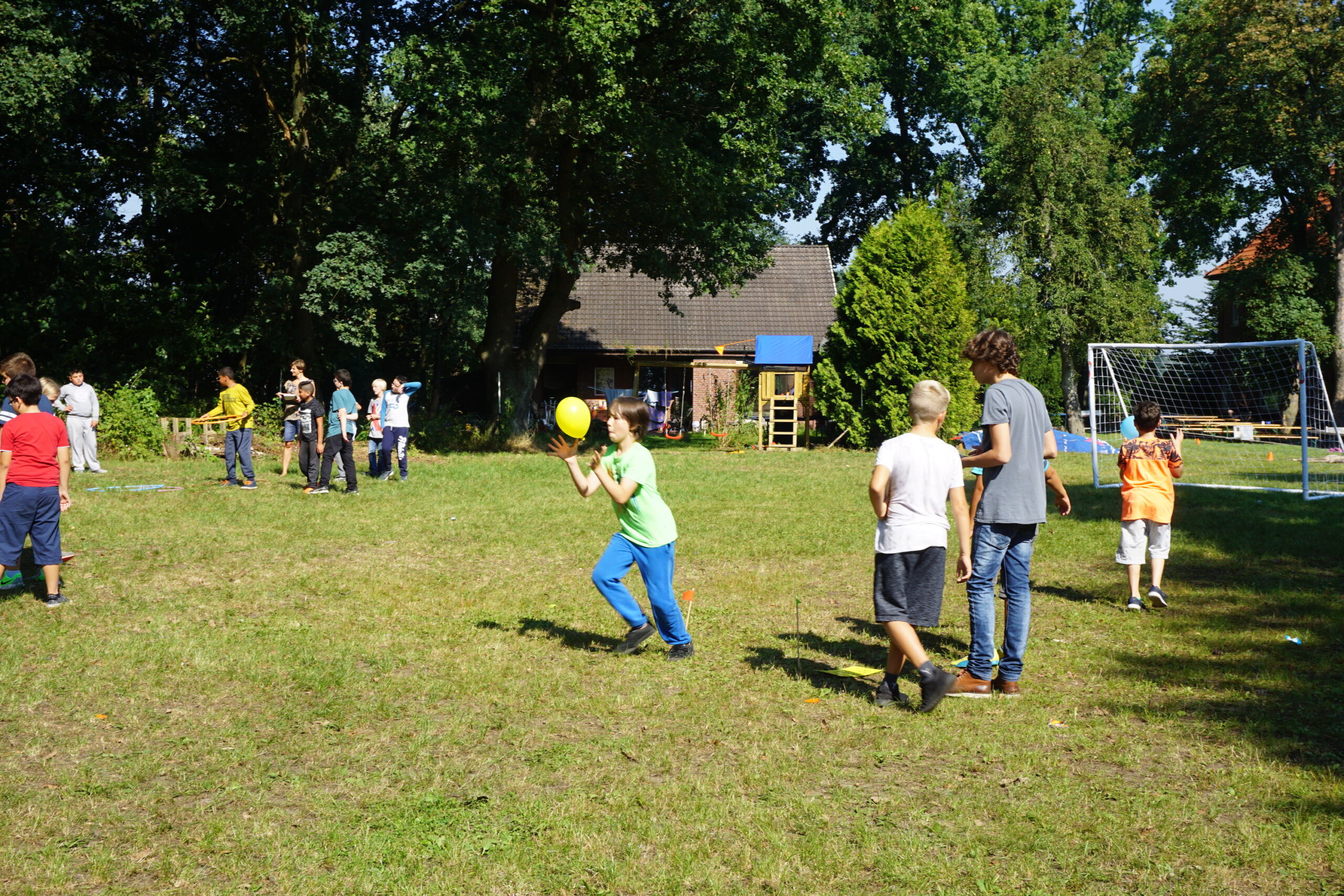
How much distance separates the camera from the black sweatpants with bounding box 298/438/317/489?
609 inches

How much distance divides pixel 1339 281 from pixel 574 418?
38.5 m

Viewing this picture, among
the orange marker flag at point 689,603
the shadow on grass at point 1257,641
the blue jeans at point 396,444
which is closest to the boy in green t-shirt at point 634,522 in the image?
the orange marker flag at point 689,603

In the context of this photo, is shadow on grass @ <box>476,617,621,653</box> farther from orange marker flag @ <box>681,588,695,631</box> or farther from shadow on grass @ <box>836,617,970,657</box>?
shadow on grass @ <box>836,617,970,657</box>

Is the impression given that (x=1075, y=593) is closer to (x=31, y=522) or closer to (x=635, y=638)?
(x=635, y=638)

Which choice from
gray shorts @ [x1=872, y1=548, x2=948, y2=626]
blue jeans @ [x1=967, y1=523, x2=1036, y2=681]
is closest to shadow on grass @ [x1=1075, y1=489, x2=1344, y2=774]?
blue jeans @ [x1=967, y1=523, x2=1036, y2=681]

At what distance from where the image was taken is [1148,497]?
8.73 m

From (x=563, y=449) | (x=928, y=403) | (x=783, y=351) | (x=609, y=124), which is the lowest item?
(x=563, y=449)

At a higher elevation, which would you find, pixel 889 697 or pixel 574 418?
pixel 574 418

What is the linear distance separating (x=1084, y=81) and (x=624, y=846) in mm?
39681

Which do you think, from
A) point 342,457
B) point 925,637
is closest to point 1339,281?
point 342,457

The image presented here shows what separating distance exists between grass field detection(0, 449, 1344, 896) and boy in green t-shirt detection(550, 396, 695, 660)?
41 centimetres

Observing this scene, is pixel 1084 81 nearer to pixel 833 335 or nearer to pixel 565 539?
pixel 833 335

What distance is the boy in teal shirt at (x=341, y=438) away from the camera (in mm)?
15227

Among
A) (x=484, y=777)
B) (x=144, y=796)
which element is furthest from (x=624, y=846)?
(x=144, y=796)
